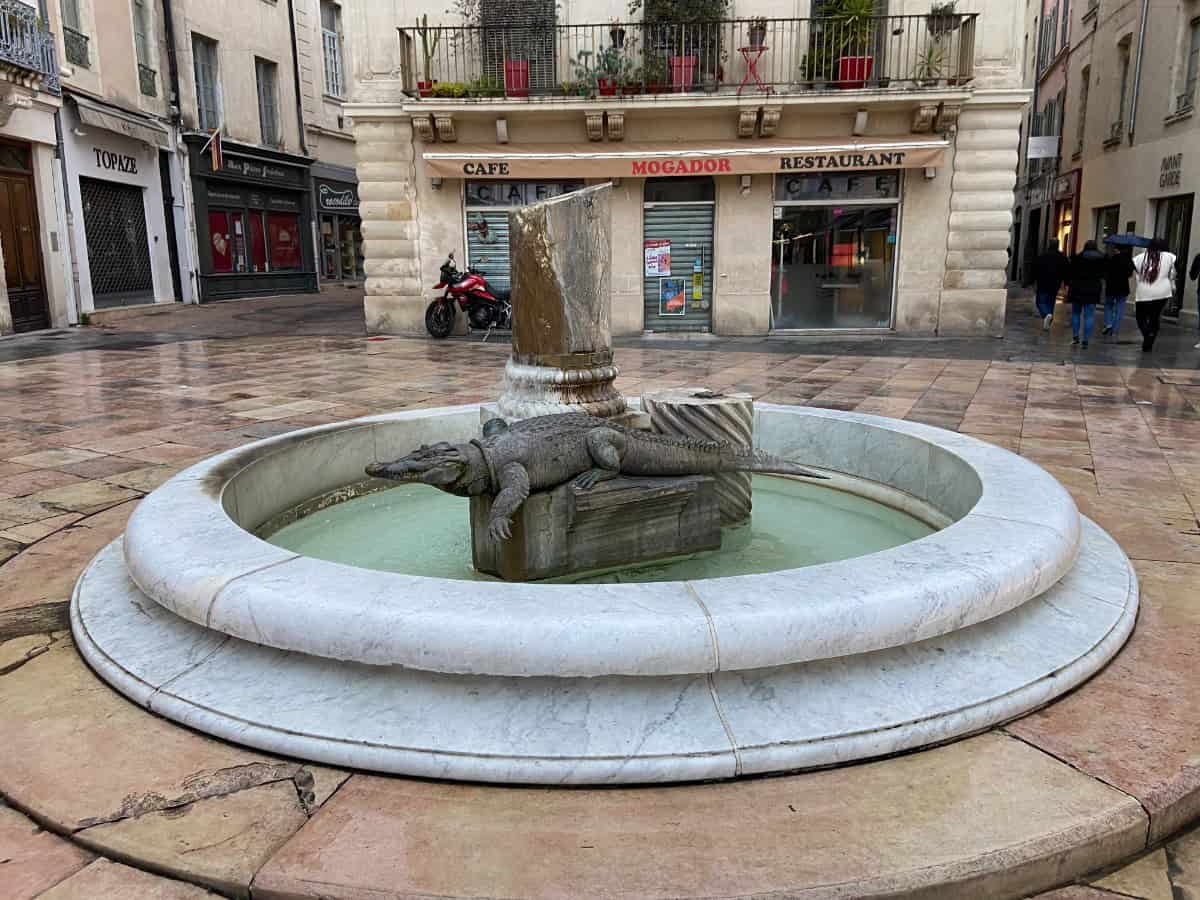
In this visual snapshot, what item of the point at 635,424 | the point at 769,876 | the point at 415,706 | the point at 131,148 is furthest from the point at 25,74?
the point at 769,876

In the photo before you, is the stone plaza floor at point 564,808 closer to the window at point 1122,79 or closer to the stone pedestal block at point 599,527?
the stone pedestal block at point 599,527

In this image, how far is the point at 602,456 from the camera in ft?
11.8

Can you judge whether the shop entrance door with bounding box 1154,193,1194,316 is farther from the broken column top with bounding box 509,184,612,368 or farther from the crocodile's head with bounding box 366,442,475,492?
the crocodile's head with bounding box 366,442,475,492

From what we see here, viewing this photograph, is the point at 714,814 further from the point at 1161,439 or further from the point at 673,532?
the point at 1161,439

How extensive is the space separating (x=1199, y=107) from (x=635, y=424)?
1780 centimetres

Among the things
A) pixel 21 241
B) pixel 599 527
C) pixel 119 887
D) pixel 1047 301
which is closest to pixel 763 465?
pixel 599 527

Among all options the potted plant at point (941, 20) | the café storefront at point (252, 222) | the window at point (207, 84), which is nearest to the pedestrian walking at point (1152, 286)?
the potted plant at point (941, 20)

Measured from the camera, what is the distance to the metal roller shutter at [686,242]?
15.6 m

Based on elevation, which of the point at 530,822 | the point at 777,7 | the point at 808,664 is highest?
the point at 777,7

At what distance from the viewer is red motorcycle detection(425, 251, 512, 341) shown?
49.0ft

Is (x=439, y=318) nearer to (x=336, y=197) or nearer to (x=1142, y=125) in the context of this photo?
(x=336, y=197)

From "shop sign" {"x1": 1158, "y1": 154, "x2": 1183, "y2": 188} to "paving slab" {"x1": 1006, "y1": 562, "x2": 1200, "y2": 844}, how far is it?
1810 centimetres

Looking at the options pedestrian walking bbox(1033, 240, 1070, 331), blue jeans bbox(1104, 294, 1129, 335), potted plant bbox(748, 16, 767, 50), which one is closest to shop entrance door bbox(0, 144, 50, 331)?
potted plant bbox(748, 16, 767, 50)

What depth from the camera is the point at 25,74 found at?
583 inches
